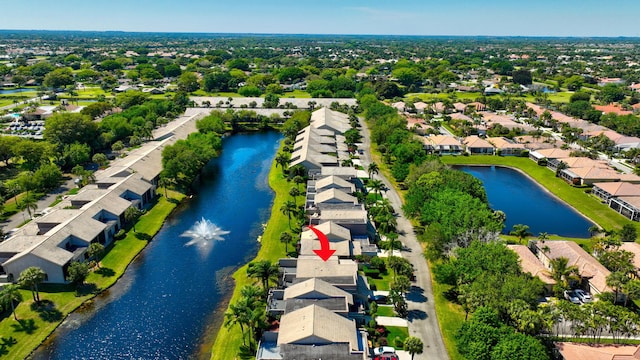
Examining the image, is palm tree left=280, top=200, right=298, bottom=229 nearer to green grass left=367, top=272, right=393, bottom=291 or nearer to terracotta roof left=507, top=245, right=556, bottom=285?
green grass left=367, top=272, right=393, bottom=291

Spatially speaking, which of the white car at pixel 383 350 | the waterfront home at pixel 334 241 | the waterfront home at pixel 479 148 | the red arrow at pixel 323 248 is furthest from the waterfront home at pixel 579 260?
the waterfront home at pixel 479 148

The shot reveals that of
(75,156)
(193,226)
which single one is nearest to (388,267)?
(193,226)

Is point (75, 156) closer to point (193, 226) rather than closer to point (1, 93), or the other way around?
point (193, 226)

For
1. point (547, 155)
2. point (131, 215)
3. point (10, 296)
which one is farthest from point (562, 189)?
point (10, 296)

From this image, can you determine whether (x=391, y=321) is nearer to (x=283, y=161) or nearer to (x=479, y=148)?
(x=283, y=161)

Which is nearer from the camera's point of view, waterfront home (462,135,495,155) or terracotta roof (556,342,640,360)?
terracotta roof (556,342,640,360)

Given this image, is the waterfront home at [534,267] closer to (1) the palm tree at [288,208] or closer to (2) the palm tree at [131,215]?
(1) the palm tree at [288,208]

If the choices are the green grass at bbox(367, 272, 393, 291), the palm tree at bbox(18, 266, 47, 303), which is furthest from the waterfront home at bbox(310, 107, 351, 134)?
the palm tree at bbox(18, 266, 47, 303)
